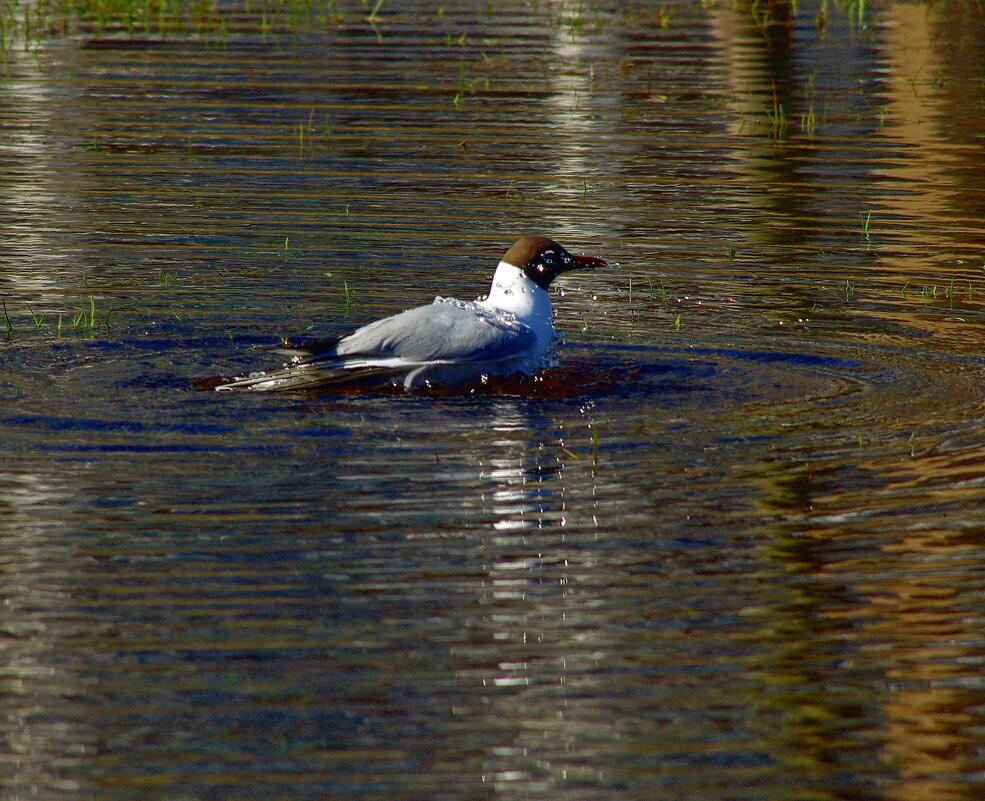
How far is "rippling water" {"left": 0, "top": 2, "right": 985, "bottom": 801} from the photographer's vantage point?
5.08 meters

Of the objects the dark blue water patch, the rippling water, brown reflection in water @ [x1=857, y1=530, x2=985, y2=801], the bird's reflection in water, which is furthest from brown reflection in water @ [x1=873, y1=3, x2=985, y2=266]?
the dark blue water patch

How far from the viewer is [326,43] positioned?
22.2 meters

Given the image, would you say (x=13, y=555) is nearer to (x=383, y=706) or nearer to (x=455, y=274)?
(x=383, y=706)

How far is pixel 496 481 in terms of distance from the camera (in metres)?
7.30

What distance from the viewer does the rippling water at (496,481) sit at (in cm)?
508

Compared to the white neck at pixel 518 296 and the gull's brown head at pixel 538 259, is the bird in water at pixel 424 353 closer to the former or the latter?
Result: the white neck at pixel 518 296

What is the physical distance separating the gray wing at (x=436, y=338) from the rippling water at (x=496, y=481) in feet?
0.83

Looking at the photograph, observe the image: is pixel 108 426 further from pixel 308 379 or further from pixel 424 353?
pixel 424 353

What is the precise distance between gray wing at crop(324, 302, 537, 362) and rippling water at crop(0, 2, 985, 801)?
0.25 meters

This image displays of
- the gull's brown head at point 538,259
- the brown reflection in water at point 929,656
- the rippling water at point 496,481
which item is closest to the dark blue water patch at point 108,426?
the rippling water at point 496,481

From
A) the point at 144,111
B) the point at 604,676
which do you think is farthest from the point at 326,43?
the point at 604,676

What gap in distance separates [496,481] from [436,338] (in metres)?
1.51

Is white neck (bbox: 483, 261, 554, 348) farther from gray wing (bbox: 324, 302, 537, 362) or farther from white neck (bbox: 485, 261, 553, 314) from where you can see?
gray wing (bbox: 324, 302, 537, 362)

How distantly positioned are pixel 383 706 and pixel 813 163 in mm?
11159
